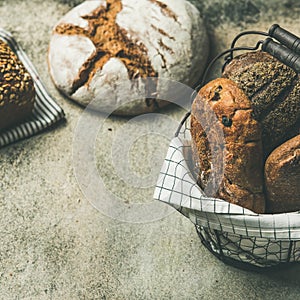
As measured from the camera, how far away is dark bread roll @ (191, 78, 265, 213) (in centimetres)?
111

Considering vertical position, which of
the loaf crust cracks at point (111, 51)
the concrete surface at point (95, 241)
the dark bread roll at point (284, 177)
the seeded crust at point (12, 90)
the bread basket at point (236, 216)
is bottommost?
the concrete surface at point (95, 241)

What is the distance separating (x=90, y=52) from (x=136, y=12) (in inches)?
7.9

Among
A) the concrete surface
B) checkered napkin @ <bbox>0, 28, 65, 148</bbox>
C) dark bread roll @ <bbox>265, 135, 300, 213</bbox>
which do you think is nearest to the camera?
dark bread roll @ <bbox>265, 135, 300, 213</bbox>

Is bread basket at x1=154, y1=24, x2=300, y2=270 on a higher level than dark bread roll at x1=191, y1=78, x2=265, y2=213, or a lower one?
lower

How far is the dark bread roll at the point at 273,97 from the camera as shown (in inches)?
46.6

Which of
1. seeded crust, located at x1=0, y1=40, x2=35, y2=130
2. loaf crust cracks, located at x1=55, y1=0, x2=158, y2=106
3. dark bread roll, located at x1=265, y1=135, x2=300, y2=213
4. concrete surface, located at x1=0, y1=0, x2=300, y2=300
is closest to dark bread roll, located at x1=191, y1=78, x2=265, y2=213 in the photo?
dark bread roll, located at x1=265, y1=135, x2=300, y2=213

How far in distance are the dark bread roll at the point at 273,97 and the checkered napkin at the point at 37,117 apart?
2.37 feet

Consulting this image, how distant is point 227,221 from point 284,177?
0.15 meters

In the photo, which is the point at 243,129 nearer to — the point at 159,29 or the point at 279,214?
the point at 279,214

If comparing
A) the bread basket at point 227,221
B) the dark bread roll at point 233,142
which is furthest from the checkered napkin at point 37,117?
the dark bread roll at point 233,142

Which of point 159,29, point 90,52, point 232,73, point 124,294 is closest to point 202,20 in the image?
point 159,29

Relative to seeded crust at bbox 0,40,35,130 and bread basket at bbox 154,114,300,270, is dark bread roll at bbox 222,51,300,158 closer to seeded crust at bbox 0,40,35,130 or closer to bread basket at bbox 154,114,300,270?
bread basket at bbox 154,114,300,270

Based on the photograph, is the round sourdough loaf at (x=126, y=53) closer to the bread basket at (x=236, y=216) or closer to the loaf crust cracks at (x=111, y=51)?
the loaf crust cracks at (x=111, y=51)

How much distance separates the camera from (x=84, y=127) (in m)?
1.75
